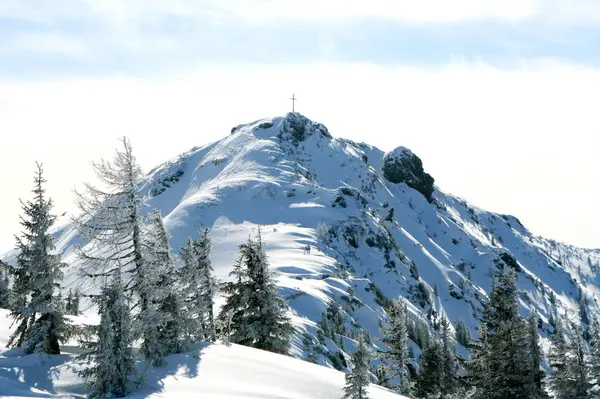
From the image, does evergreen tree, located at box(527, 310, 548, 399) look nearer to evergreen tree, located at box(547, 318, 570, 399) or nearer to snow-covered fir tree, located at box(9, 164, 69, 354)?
evergreen tree, located at box(547, 318, 570, 399)

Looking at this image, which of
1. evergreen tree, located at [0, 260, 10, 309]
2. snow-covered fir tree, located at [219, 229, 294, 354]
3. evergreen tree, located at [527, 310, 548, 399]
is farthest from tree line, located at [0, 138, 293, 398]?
evergreen tree, located at [0, 260, 10, 309]

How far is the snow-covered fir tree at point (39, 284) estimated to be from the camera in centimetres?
2578

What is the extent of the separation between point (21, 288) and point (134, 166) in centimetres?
784

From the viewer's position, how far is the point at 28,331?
2584 cm

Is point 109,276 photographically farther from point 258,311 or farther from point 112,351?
point 258,311

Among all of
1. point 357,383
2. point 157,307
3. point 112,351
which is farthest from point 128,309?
point 357,383

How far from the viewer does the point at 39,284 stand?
26234 mm

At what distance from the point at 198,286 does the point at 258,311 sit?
5.20 m

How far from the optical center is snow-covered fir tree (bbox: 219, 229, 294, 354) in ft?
116

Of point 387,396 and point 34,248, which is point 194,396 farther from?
point 34,248

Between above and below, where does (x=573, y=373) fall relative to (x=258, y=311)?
below

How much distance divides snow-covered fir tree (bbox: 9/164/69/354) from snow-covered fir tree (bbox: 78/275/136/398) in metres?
3.81

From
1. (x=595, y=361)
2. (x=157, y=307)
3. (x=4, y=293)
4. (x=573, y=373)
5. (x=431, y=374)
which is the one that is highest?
(x=4, y=293)

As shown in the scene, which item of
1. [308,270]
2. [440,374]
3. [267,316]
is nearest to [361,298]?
[308,270]
